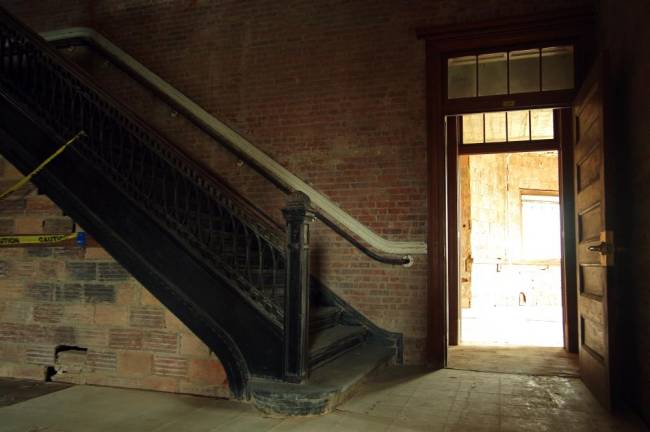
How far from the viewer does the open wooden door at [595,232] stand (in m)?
3.18

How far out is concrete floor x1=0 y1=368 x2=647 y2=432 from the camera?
2.91 m

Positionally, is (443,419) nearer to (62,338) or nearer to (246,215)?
(246,215)

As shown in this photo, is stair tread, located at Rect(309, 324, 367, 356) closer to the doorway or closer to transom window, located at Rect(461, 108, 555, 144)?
transom window, located at Rect(461, 108, 555, 144)

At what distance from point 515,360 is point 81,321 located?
12.5 ft

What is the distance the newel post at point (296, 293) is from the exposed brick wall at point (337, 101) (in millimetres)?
1629

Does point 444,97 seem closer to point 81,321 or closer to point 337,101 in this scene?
point 337,101

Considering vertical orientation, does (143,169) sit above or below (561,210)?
above

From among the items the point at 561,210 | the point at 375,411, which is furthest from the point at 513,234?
the point at 375,411

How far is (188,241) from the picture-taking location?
3.56 meters

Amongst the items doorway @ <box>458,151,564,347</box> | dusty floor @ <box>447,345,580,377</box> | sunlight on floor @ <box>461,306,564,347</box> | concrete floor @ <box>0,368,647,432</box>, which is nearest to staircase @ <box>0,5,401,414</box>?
concrete floor @ <box>0,368,647,432</box>

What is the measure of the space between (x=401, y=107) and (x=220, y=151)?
6.66 ft

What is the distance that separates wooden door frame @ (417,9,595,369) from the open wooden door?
79cm

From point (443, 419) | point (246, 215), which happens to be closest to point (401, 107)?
point (246, 215)

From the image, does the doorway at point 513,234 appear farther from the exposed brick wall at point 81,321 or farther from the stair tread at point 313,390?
the exposed brick wall at point 81,321
